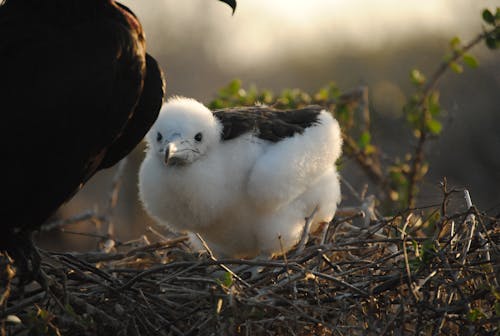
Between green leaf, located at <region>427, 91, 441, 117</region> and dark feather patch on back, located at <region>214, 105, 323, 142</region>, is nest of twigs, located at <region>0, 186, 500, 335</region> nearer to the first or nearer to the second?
dark feather patch on back, located at <region>214, 105, 323, 142</region>

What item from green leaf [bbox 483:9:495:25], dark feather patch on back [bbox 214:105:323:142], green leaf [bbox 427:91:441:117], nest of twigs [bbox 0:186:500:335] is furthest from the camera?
green leaf [bbox 427:91:441:117]

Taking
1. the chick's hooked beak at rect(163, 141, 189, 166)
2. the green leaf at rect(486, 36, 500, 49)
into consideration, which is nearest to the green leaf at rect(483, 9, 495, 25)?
the green leaf at rect(486, 36, 500, 49)

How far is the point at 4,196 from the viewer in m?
3.61

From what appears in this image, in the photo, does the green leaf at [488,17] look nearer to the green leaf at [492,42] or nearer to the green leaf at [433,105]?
the green leaf at [492,42]

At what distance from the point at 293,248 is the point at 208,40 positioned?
17.8 m

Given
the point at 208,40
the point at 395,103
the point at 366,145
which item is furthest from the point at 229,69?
the point at 366,145

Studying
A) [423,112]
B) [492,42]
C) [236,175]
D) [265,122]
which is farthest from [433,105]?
[236,175]

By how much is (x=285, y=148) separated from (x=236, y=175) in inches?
10.2

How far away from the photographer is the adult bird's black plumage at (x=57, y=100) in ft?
11.8

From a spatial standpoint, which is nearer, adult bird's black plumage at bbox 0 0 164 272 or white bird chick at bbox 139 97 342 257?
adult bird's black plumage at bbox 0 0 164 272

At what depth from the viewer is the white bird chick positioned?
14.7 ft

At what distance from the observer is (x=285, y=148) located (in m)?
4.57

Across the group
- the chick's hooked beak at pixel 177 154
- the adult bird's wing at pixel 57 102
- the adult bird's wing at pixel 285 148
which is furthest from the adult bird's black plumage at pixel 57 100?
the adult bird's wing at pixel 285 148

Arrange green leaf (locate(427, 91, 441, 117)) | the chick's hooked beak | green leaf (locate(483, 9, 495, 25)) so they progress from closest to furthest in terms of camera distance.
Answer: the chick's hooked beak, green leaf (locate(483, 9, 495, 25)), green leaf (locate(427, 91, 441, 117))
